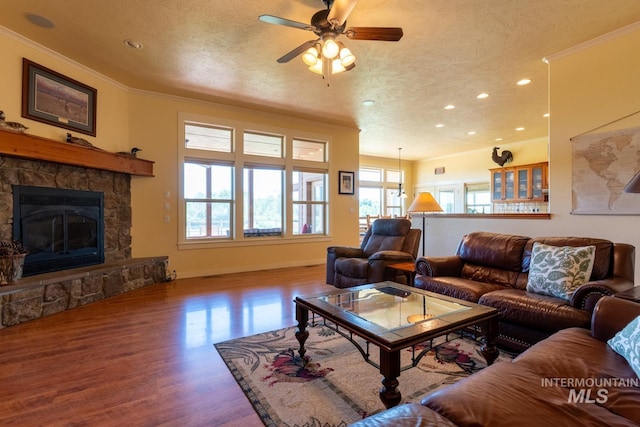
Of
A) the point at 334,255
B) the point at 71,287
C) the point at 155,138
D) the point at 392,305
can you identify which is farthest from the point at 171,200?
the point at 392,305

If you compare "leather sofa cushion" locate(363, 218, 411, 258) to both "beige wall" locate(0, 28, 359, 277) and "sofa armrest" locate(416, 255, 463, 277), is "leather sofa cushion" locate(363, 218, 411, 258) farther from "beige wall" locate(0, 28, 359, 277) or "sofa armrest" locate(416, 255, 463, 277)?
"beige wall" locate(0, 28, 359, 277)

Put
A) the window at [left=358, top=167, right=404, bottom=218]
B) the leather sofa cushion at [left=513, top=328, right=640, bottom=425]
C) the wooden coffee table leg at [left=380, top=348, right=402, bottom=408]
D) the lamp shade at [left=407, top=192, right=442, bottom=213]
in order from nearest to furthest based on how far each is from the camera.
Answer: the leather sofa cushion at [left=513, top=328, right=640, bottom=425] → the wooden coffee table leg at [left=380, top=348, right=402, bottom=408] → the lamp shade at [left=407, top=192, right=442, bottom=213] → the window at [left=358, top=167, right=404, bottom=218]

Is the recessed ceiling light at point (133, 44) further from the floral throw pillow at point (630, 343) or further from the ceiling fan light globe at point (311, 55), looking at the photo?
the floral throw pillow at point (630, 343)

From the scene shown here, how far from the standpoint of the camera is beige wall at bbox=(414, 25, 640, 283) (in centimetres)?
298

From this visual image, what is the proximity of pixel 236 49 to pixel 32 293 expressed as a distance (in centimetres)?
314

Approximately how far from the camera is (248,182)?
5.46 meters

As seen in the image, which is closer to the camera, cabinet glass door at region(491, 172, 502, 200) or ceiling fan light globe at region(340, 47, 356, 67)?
ceiling fan light globe at region(340, 47, 356, 67)

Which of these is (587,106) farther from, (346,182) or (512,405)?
(346,182)

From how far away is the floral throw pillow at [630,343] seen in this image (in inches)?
49.5

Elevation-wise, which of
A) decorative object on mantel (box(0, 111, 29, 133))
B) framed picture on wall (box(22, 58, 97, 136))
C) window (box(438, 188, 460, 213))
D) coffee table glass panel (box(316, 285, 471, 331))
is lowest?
coffee table glass panel (box(316, 285, 471, 331))

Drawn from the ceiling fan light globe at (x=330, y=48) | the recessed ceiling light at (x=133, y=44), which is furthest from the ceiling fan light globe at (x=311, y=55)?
the recessed ceiling light at (x=133, y=44)

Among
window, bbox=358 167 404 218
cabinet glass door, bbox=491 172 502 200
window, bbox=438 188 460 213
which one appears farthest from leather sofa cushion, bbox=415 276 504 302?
window, bbox=438 188 460 213

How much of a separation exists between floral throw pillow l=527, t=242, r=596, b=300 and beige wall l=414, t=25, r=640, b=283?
3.48 ft

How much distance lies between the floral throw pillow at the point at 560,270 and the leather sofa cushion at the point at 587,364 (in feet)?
2.74
